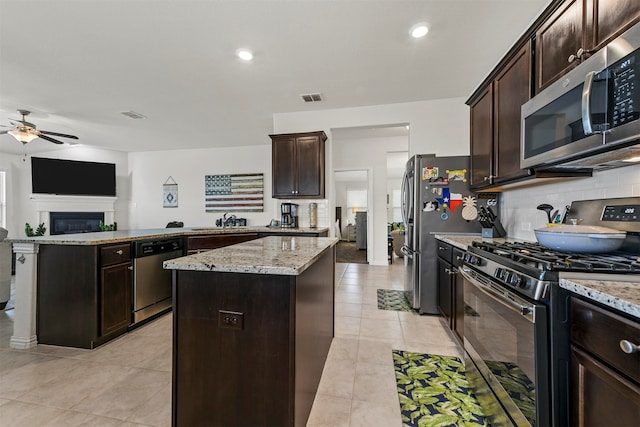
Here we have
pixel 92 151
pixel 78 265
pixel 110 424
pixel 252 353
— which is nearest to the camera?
pixel 252 353

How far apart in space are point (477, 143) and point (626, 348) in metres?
2.20

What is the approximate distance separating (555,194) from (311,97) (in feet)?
9.26

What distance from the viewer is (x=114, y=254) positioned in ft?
7.61

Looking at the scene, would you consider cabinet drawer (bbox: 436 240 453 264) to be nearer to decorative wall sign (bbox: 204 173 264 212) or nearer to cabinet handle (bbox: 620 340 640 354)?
cabinet handle (bbox: 620 340 640 354)

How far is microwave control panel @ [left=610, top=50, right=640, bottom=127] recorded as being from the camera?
3.21 ft

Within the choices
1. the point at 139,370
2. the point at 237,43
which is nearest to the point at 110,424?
the point at 139,370

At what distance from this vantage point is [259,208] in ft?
19.2

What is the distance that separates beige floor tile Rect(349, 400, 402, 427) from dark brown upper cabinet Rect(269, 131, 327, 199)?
8.73 feet

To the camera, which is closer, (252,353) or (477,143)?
(252,353)

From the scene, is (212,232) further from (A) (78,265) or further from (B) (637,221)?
(B) (637,221)

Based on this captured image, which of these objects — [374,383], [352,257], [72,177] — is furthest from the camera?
[352,257]

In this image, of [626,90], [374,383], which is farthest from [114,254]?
[626,90]

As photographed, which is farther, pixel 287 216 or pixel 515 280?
pixel 287 216

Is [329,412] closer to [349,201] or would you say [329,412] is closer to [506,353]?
[506,353]
